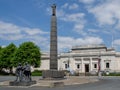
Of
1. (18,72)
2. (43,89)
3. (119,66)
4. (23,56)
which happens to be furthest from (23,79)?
(119,66)

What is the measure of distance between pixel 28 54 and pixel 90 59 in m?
27.0

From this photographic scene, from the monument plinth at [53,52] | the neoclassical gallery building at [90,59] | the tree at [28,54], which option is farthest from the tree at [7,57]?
the monument plinth at [53,52]

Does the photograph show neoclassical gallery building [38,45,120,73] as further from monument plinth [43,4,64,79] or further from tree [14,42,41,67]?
monument plinth [43,4,64,79]

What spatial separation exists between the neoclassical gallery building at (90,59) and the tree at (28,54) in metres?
17.9

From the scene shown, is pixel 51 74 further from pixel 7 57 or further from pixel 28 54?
pixel 7 57

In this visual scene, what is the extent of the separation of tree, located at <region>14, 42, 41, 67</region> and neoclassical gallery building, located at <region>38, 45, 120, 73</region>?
17938 mm

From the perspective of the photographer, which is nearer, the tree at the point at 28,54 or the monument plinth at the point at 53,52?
the monument plinth at the point at 53,52

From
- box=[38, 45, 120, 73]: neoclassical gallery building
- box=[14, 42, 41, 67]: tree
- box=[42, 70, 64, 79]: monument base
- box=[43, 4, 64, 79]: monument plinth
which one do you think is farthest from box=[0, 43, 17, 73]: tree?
box=[42, 70, 64, 79]: monument base

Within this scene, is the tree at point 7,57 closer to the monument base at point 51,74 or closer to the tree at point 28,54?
the tree at point 28,54

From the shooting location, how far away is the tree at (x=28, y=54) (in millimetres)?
82244

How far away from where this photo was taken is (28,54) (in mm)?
83375

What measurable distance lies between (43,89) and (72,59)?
79904mm

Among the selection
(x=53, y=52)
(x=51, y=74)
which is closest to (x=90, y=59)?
(x=53, y=52)

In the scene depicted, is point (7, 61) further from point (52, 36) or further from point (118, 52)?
point (52, 36)
